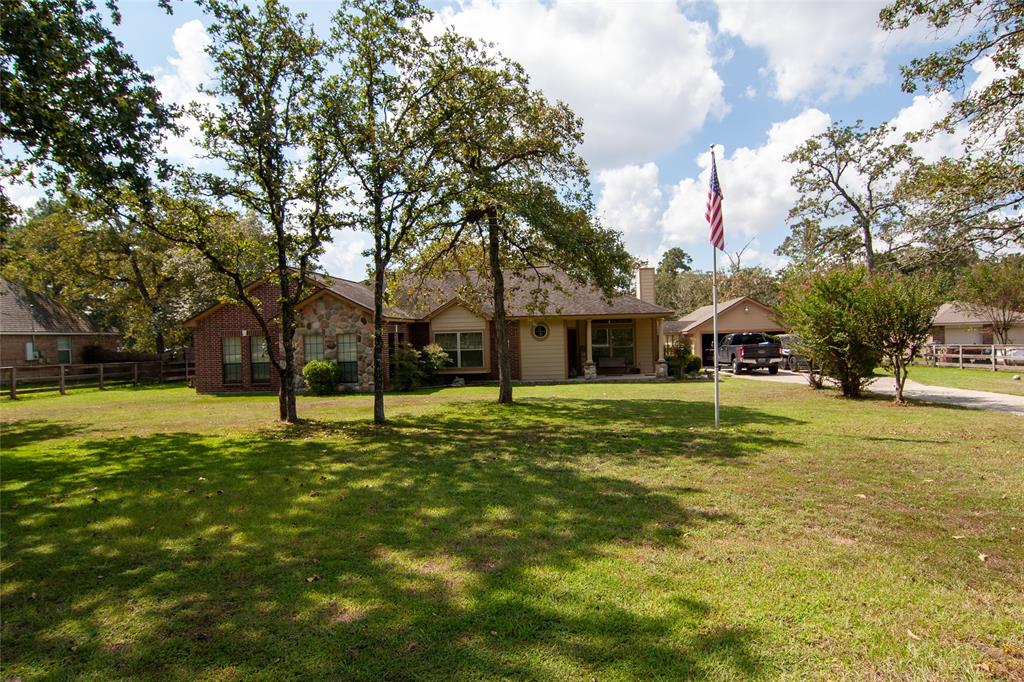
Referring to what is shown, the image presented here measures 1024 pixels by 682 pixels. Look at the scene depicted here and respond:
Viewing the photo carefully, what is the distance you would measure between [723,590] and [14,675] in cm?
434

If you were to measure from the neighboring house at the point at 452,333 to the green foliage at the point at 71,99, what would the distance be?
8658mm

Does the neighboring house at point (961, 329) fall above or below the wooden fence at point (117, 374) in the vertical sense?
above

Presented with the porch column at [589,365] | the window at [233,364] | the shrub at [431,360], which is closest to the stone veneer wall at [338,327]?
the shrub at [431,360]

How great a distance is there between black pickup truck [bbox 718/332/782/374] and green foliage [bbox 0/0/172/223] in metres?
23.0

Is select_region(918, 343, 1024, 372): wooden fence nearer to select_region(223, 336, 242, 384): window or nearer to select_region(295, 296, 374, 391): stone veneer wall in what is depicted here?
select_region(295, 296, 374, 391): stone veneer wall

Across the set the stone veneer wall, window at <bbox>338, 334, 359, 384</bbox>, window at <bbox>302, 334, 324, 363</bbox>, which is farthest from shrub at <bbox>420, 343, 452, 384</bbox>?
window at <bbox>302, 334, 324, 363</bbox>

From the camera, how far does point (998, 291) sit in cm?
3105

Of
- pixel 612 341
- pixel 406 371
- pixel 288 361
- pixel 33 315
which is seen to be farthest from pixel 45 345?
pixel 612 341

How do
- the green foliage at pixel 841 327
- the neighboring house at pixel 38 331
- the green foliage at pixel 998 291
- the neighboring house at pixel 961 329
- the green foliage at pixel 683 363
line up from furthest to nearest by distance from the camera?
1. the neighboring house at pixel 961 329
2. the green foliage at pixel 998 291
3. the neighboring house at pixel 38 331
4. the green foliage at pixel 683 363
5. the green foliage at pixel 841 327

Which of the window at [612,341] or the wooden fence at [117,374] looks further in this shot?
the window at [612,341]

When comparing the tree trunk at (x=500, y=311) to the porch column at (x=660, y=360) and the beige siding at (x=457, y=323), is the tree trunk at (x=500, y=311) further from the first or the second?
the porch column at (x=660, y=360)

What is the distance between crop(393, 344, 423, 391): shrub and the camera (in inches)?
779

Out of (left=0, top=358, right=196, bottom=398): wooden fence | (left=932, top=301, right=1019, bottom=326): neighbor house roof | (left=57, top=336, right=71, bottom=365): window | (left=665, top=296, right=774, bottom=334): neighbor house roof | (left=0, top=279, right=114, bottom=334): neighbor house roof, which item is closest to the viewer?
(left=0, top=358, right=196, bottom=398): wooden fence

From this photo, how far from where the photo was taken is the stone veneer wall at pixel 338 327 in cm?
1956
